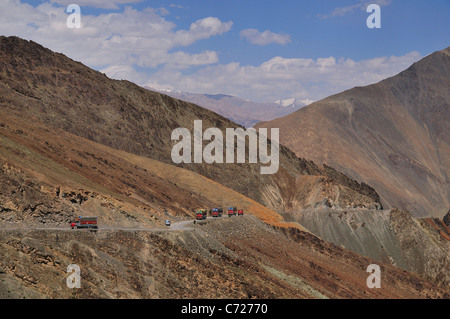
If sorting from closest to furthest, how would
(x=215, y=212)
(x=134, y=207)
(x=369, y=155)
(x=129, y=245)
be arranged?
(x=129, y=245)
(x=134, y=207)
(x=215, y=212)
(x=369, y=155)

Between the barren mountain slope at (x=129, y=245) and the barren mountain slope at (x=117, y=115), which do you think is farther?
the barren mountain slope at (x=117, y=115)

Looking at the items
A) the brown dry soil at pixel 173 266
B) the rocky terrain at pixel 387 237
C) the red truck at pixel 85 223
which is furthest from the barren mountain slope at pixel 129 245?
the rocky terrain at pixel 387 237

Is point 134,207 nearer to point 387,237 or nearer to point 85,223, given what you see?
point 85,223

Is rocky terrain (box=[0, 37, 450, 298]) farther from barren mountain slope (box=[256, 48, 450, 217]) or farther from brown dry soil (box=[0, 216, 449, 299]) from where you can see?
barren mountain slope (box=[256, 48, 450, 217])

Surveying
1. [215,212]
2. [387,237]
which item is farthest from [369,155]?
[215,212]

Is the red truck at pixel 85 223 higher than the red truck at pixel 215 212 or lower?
higher

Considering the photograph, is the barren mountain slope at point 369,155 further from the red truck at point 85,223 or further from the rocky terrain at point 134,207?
the red truck at point 85,223
